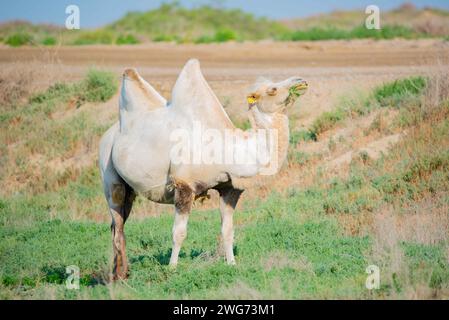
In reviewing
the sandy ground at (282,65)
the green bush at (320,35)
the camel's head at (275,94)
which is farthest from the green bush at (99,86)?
the green bush at (320,35)

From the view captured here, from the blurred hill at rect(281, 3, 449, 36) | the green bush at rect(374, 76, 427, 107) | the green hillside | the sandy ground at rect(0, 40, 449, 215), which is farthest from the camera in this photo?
the blurred hill at rect(281, 3, 449, 36)

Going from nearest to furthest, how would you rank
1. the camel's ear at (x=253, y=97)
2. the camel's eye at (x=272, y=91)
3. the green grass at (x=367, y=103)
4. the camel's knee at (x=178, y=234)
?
the camel's eye at (x=272, y=91), the camel's ear at (x=253, y=97), the camel's knee at (x=178, y=234), the green grass at (x=367, y=103)

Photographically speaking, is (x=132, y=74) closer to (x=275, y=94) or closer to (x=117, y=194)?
(x=117, y=194)

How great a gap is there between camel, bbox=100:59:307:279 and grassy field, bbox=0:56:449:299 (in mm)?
687

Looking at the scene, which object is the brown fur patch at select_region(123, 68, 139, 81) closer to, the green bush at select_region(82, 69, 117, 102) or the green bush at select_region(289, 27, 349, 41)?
the green bush at select_region(82, 69, 117, 102)

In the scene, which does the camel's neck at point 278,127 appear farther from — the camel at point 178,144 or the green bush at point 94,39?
the green bush at point 94,39

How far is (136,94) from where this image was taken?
10.0 m

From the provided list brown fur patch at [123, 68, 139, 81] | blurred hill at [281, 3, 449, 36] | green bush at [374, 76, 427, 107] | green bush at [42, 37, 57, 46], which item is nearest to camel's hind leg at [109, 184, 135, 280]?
brown fur patch at [123, 68, 139, 81]

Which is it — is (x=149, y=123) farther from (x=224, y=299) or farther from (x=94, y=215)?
(x=94, y=215)

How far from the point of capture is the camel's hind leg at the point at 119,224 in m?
9.99

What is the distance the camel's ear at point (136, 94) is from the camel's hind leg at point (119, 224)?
1061mm

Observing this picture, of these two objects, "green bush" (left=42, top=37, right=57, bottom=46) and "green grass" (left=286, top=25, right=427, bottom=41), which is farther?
"green bush" (left=42, top=37, right=57, bottom=46)

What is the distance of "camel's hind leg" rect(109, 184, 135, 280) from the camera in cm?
999

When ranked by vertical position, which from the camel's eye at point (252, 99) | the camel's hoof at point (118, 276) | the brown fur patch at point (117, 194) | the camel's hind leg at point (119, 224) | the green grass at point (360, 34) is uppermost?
the green grass at point (360, 34)
